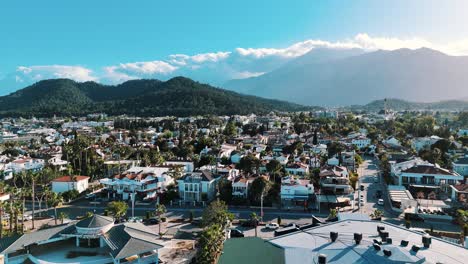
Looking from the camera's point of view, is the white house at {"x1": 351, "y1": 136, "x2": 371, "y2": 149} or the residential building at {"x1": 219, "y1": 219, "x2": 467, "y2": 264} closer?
the residential building at {"x1": 219, "y1": 219, "x2": 467, "y2": 264}

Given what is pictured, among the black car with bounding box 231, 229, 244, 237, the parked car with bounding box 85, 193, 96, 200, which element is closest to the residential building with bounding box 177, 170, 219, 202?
the parked car with bounding box 85, 193, 96, 200

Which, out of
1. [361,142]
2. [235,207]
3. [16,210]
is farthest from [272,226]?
[361,142]

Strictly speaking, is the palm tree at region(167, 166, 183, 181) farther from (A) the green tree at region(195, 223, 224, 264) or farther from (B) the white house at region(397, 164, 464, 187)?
(B) the white house at region(397, 164, 464, 187)

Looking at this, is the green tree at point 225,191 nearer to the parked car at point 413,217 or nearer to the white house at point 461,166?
the parked car at point 413,217

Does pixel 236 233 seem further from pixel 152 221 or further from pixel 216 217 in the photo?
pixel 152 221

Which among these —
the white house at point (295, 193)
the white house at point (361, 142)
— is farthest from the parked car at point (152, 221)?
the white house at point (361, 142)

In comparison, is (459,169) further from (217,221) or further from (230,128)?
(230,128)

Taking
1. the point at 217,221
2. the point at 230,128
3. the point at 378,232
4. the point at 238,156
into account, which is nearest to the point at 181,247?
the point at 217,221

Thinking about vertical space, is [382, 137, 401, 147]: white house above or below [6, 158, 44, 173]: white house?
above
